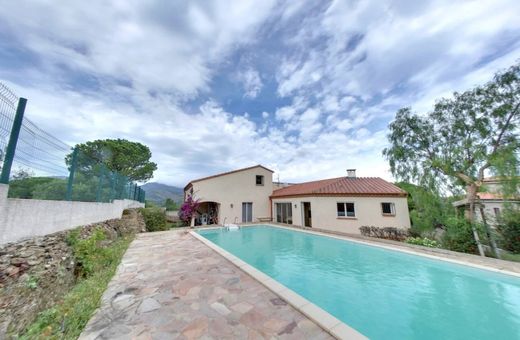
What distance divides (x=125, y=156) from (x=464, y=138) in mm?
30344

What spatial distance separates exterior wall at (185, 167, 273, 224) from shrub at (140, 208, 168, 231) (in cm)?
472

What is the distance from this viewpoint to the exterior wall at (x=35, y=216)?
3.65m

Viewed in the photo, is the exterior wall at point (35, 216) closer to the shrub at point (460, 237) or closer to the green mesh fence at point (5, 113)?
the green mesh fence at point (5, 113)

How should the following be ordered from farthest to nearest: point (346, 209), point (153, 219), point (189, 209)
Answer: point (189, 209), point (346, 209), point (153, 219)

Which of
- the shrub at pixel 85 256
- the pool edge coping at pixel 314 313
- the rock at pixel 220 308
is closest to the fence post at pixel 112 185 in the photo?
the shrub at pixel 85 256

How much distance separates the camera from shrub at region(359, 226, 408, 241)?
Answer: 539 inches

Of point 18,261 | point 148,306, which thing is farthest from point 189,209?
point 148,306

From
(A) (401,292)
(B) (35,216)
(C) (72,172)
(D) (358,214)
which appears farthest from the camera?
(D) (358,214)

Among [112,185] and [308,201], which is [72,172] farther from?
[308,201]

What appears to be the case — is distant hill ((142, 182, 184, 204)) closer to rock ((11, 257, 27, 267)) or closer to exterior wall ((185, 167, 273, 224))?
exterior wall ((185, 167, 273, 224))

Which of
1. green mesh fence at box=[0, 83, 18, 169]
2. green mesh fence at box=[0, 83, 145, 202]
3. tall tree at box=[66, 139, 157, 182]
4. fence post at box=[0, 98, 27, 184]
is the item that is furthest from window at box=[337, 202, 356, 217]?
tall tree at box=[66, 139, 157, 182]

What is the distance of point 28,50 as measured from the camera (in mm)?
6137

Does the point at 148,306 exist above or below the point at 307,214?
below

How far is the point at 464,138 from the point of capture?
32.7 feet
